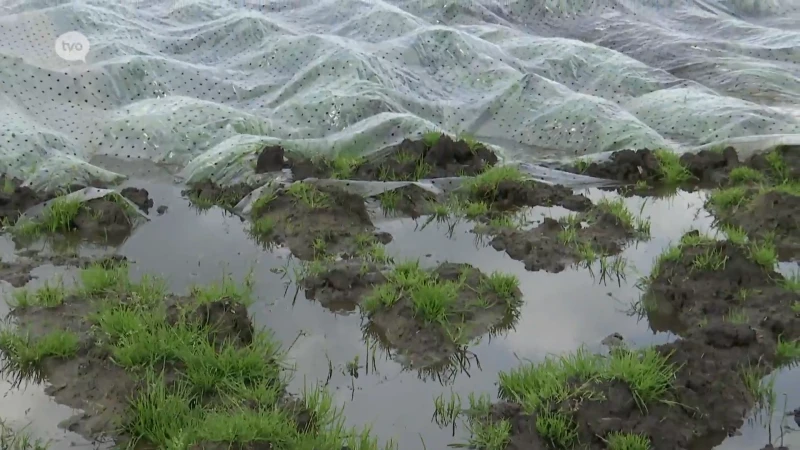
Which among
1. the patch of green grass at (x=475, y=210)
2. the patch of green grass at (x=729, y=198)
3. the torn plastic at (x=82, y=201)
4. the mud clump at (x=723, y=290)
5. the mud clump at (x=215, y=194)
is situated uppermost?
the torn plastic at (x=82, y=201)

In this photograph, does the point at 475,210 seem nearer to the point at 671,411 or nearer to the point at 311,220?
the point at 311,220

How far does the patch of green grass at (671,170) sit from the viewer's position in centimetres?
458

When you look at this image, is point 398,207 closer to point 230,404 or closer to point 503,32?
point 230,404

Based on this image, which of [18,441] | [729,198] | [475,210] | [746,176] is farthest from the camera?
[746,176]

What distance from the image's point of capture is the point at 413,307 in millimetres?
3129

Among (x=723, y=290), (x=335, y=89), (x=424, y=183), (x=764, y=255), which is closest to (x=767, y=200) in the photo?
(x=764, y=255)

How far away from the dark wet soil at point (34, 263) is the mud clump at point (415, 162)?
1325mm

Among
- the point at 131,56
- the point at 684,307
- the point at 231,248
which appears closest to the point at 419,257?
the point at 231,248

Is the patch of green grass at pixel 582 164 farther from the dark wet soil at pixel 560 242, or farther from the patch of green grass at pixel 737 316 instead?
the patch of green grass at pixel 737 316

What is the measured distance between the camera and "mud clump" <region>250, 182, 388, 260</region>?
3.74m

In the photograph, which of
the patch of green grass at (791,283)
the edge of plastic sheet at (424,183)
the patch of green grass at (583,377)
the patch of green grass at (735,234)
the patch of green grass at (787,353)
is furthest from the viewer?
the edge of plastic sheet at (424,183)

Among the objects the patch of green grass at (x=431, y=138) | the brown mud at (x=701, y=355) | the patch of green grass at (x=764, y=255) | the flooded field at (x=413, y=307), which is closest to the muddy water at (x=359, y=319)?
the flooded field at (x=413, y=307)

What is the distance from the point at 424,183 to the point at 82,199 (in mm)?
1940

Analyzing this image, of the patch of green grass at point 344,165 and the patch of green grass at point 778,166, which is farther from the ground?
the patch of green grass at point 344,165
